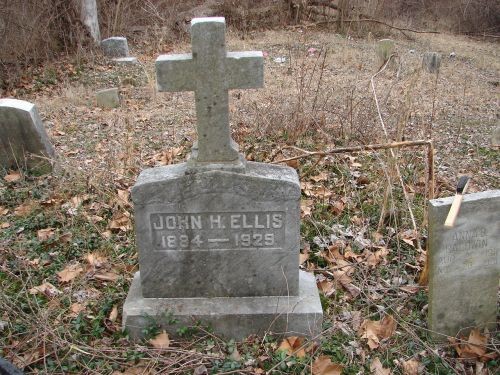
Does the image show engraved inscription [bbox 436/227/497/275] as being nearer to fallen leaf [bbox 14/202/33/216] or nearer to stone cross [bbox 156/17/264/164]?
stone cross [bbox 156/17/264/164]

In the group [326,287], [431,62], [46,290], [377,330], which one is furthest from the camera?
[431,62]

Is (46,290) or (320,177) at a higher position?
(320,177)

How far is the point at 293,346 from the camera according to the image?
10.7ft

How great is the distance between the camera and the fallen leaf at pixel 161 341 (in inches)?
126

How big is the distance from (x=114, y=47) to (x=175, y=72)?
10625 millimetres

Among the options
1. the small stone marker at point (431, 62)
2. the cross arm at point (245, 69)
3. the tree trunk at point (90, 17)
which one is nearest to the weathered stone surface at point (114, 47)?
the tree trunk at point (90, 17)

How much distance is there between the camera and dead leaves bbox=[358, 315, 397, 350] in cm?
331

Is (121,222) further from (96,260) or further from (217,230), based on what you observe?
(217,230)

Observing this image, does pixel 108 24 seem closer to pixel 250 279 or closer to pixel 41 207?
pixel 41 207

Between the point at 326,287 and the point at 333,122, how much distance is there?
149 inches

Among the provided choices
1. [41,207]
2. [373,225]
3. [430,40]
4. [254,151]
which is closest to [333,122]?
[254,151]

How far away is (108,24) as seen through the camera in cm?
1392

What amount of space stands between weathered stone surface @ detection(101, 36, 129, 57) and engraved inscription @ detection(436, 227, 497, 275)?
447 inches

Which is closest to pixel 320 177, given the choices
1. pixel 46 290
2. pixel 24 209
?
pixel 46 290
